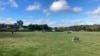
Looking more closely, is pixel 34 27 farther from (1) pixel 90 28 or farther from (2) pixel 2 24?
(1) pixel 90 28

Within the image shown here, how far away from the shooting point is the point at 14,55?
834 inches

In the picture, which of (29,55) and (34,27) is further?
(34,27)

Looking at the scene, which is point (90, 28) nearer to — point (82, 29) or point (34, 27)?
point (82, 29)

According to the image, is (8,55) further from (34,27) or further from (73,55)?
(34,27)

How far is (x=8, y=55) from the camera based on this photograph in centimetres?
2102

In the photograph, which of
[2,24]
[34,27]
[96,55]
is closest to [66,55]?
[96,55]

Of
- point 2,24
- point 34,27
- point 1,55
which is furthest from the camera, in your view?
point 2,24

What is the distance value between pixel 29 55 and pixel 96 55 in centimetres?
763

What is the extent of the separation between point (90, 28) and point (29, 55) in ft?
523

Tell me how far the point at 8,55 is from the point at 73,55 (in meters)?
7.30

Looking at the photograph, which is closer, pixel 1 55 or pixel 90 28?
pixel 1 55

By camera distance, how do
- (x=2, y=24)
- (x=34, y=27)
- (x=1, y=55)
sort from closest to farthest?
(x=1, y=55) → (x=34, y=27) → (x=2, y=24)

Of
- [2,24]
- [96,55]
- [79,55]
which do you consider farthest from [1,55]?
[2,24]

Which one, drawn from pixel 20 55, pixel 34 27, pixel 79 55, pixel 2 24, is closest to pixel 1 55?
pixel 20 55
